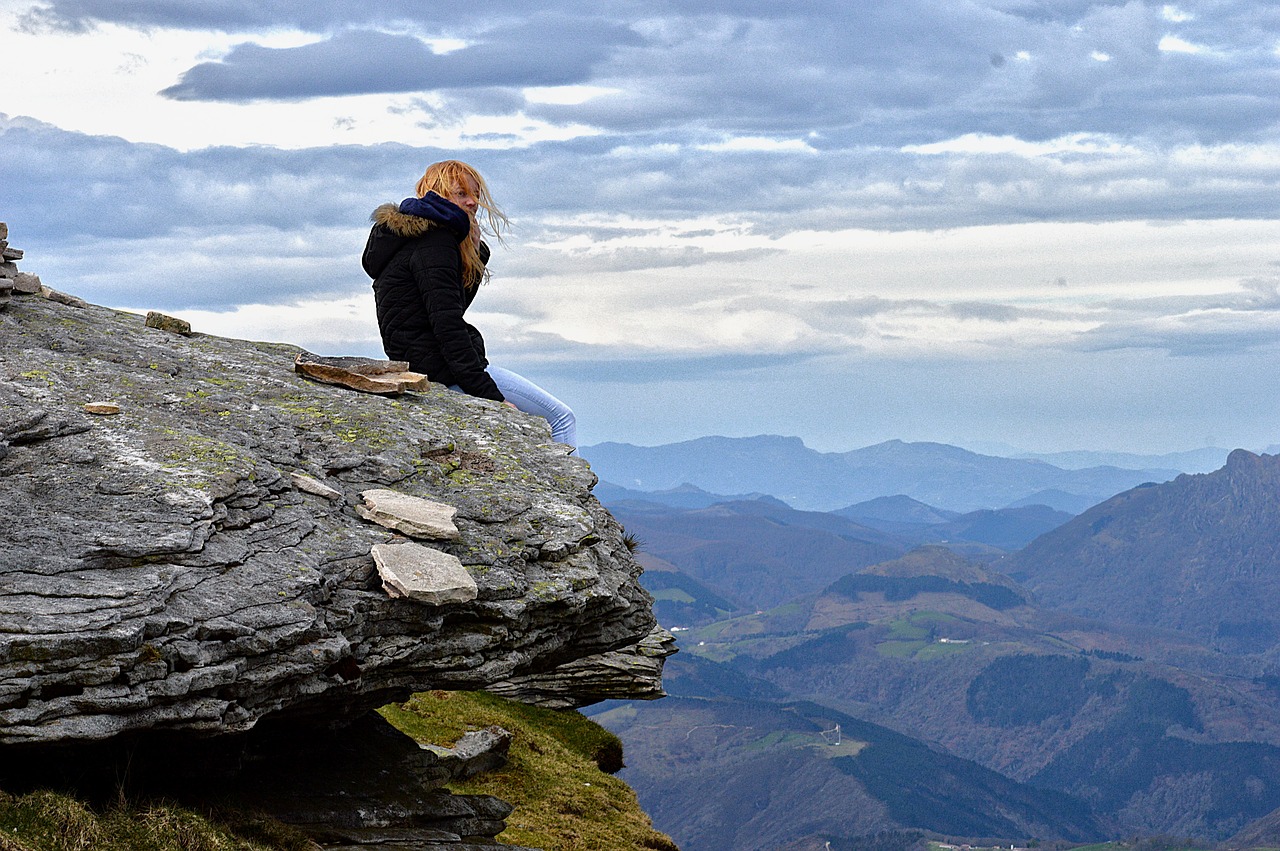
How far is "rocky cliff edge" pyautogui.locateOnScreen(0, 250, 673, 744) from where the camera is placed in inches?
474

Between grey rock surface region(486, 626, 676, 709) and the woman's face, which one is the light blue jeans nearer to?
→ the woman's face

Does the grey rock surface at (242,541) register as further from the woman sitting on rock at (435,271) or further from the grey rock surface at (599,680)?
the grey rock surface at (599,680)

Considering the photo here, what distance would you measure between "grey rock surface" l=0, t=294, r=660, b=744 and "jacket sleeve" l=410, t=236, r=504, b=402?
2.05 ft

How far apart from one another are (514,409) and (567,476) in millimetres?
2446

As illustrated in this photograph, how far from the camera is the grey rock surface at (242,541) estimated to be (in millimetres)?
12016

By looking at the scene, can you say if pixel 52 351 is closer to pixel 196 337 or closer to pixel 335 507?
pixel 196 337

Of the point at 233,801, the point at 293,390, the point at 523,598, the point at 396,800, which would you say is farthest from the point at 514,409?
the point at 233,801

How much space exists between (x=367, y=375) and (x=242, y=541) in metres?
5.77

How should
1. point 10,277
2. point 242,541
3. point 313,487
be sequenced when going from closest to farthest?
point 242,541, point 313,487, point 10,277

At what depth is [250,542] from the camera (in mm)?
13906

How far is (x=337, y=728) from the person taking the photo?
692 inches

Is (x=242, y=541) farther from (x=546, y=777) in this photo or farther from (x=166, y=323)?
(x=546, y=777)

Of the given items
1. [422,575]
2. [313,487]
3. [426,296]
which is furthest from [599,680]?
[422,575]

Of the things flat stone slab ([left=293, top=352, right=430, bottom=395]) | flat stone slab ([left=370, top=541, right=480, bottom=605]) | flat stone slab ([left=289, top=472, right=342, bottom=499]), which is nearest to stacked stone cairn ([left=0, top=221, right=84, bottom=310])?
flat stone slab ([left=293, top=352, right=430, bottom=395])
